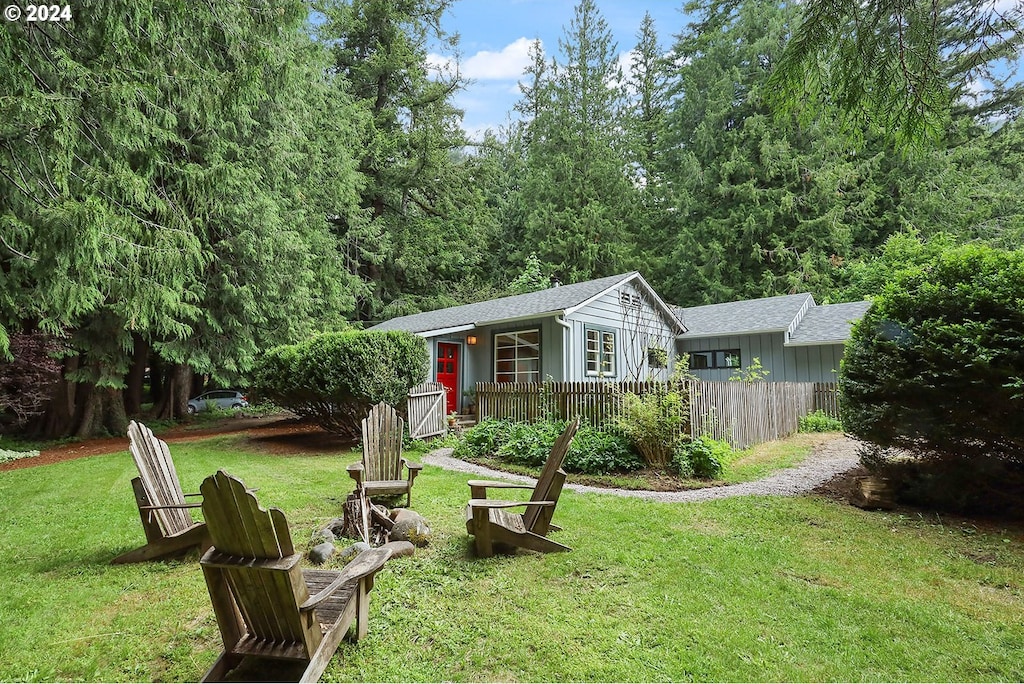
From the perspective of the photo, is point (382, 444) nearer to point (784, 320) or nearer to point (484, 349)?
point (484, 349)

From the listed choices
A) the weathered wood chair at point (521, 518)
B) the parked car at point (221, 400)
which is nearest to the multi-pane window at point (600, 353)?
the weathered wood chair at point (521, 518)

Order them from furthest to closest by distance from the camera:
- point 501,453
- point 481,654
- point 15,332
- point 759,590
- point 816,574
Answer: point 15,332, point 501,453, point 816,574, point 759,590, point 481,654

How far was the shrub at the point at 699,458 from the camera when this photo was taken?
723 cm

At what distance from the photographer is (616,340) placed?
14672mm

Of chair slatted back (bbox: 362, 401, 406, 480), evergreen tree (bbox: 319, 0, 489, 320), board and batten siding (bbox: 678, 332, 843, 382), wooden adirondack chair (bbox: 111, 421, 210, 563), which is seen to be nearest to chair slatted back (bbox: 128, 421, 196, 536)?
wooden adirondack chair (bbox: 111, 421, 210, 563)

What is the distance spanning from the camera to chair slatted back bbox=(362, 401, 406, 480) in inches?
214

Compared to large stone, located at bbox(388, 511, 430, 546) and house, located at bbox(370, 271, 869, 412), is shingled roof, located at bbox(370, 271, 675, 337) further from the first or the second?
large stone, located at bbox(388, 511, 430, 546)

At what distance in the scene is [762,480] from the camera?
23.1 feet

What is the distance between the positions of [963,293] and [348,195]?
20.8 metres

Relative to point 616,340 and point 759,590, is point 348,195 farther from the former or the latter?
point 759,590

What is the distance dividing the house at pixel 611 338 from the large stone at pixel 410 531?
335 inches

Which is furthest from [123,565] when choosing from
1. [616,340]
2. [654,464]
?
[616,340]

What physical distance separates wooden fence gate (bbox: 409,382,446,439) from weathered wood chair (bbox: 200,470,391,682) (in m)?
7.99

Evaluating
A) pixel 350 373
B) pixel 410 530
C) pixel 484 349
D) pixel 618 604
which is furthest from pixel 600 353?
pixel 618 604
